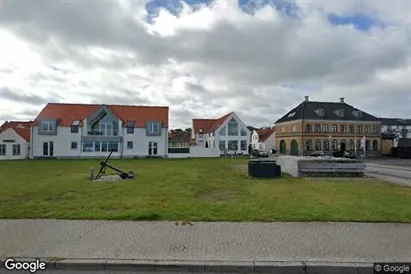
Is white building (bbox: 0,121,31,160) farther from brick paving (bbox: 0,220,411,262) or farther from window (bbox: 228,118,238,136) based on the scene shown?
brick paving (bbox: 0,220,411,262)

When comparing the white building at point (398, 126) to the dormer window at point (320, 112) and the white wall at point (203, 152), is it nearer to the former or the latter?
the dormer window at point (320, 112)

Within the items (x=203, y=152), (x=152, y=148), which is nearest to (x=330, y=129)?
(x=203, y=152)

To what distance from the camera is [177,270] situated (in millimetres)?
4746

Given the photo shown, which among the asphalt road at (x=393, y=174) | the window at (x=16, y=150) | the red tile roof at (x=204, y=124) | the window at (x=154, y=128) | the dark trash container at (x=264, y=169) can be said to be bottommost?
the asphalt road at (x=393, y=174)

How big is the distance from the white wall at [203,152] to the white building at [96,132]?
4.66m

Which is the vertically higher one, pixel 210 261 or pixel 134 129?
pixel 134 129

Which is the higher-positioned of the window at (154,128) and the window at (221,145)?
the window at (154,128)

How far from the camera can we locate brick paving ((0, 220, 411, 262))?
5.12 m

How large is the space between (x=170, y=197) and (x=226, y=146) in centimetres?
4708

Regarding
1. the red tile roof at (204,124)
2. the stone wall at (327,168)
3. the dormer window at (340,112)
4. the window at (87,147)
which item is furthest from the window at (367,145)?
the window at (87,147)

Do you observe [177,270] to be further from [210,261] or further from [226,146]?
[226,146]

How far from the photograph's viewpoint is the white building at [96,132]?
43.9 metres

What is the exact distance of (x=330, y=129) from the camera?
60.8 m

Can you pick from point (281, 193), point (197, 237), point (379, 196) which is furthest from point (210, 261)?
point (379, 196)
